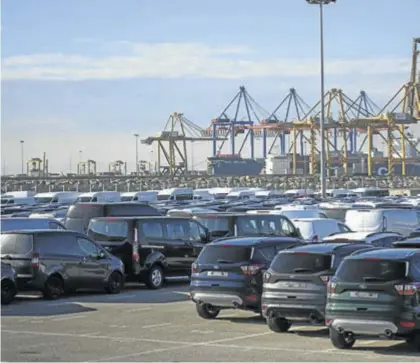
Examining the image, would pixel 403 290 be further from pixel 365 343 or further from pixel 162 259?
pixel 162 259

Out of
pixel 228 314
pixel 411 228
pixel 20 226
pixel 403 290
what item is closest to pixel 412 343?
pixel 403 290

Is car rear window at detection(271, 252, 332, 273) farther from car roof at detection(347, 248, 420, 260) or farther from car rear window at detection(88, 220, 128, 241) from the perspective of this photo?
car rear window at detection(88, 220, 128, 241)

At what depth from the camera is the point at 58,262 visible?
2261 cm

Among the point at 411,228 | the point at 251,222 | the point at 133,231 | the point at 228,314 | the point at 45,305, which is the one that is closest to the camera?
the point at 228,314

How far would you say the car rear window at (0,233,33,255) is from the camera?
2239 cm

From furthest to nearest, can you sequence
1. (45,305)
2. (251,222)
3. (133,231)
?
(251,222)
(133,231)
(45,305)

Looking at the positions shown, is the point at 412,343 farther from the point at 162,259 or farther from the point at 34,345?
the point at 162,259

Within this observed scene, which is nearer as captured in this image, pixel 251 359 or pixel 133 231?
pixel 251 359

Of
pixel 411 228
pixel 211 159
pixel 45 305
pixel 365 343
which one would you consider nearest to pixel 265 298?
pixel 365 343

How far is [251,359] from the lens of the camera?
45.6 ft

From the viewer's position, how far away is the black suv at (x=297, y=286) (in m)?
16.1

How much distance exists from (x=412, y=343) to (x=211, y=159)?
169 m

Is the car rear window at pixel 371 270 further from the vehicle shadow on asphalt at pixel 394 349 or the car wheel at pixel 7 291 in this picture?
the car wheel at pixel 7 291

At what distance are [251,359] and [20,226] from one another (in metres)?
15.9
